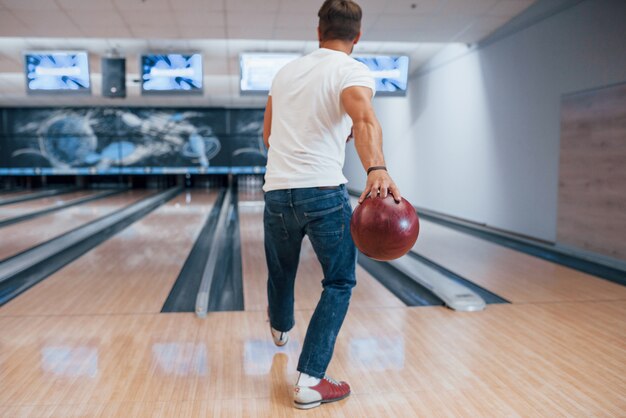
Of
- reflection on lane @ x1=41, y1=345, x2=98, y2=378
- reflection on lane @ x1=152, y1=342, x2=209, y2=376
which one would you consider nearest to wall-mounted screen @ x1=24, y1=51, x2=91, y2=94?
reflection on lane @ x1=41, y1=345, x2=98, y2=378

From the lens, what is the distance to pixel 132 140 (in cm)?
1313

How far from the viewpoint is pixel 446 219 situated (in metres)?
6.80

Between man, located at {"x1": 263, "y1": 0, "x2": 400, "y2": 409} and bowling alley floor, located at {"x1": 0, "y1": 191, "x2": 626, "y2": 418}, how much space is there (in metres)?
0.23

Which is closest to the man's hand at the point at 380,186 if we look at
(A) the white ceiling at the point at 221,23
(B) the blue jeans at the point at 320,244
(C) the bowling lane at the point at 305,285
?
(B) the blue jeans at the point at 320,244

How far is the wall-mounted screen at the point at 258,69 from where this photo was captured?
20.3 feet

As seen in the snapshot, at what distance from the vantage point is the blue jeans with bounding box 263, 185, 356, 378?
1578 mm

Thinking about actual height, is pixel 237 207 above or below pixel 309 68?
below

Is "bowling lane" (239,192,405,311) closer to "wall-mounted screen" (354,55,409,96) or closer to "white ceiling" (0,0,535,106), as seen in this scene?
"white ceiling" (0,0,535,106)

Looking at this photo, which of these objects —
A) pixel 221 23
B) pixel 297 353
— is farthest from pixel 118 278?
pixel 221 23

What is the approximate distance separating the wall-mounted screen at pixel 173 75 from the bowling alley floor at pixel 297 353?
129 inches

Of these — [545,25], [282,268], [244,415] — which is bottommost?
[244,415]

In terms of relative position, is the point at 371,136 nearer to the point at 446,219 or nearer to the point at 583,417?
the point at 583,417

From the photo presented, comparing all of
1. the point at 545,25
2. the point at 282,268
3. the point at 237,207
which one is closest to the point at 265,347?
the point at 282,268

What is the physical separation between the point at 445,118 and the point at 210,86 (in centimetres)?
469
